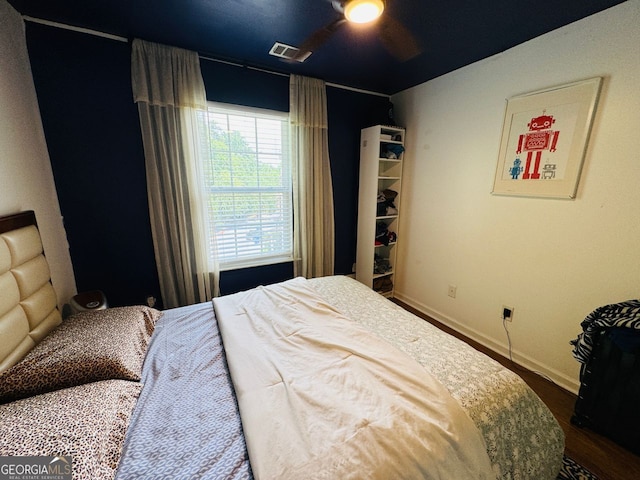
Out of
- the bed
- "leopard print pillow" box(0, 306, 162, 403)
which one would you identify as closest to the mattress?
the bed

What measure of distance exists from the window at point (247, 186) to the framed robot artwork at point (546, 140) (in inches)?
77.6

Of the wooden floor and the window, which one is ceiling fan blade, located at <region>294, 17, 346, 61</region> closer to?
the window

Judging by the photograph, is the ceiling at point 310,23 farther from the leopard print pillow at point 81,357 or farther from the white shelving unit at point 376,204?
the leopard print pillow at point 81,357

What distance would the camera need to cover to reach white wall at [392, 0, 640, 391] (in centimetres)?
155

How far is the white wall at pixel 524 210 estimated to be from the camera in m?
1.55

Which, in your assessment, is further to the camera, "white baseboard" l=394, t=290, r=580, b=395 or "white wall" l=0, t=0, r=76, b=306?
"white baseboard" l=394, t=290, r=580, b=395

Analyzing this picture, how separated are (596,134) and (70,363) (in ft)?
10.0

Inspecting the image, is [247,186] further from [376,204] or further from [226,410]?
[226,410]

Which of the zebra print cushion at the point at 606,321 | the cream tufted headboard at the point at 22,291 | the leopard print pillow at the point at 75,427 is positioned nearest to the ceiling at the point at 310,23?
the cream tufted headboard at the point at 22,291

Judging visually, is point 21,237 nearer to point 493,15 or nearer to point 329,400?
point 329,400

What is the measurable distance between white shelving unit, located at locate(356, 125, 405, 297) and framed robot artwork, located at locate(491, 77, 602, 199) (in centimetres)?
112

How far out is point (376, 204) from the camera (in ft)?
9.57

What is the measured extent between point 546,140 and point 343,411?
88.5 inches

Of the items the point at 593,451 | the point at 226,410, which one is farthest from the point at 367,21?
the point at 593,451
